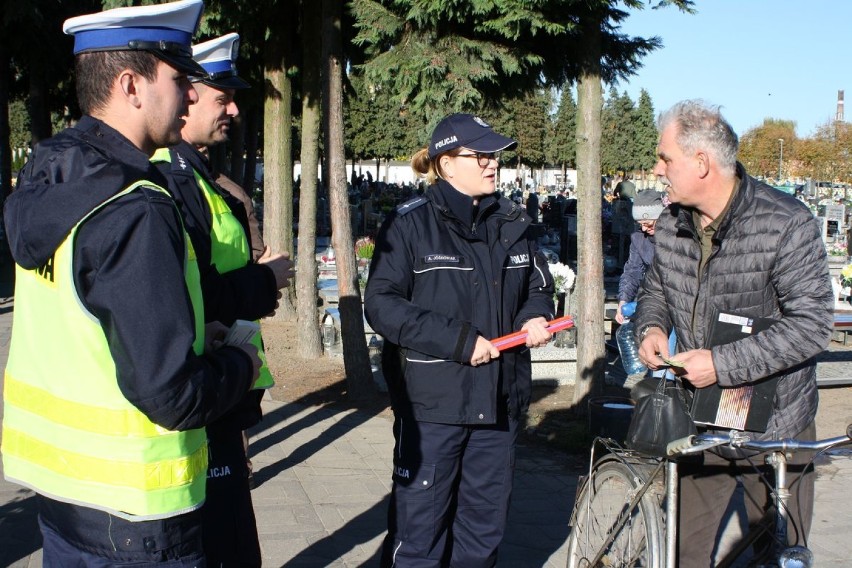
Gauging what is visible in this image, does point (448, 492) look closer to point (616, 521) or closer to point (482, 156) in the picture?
point (616, 521)

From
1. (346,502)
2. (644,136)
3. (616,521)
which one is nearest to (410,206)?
(616,521)

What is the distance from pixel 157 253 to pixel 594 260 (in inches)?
237

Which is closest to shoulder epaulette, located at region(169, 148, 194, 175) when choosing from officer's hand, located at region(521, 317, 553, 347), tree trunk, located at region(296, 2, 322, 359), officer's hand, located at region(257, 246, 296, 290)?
officer's hand, located at region(257, 246, 296, 290)

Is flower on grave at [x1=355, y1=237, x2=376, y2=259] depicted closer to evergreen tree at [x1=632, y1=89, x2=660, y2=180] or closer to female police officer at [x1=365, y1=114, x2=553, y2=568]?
female police officer at [x1=365, y1=114, x2=553, y2=568]

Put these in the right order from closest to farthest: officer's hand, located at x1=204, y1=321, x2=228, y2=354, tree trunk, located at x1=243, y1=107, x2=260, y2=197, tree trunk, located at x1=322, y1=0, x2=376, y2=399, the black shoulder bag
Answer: officer's hand, located at x1=204, y1=321, x2=228, y2=354
the black shoulder bag
tree trunk, located at x1=322, y1=0, x2=376, y2=399
tree trunk, located at x1=243, y1=107, x2=260, y2=197

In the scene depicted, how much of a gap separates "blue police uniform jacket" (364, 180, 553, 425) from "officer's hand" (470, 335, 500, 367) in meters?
0.02

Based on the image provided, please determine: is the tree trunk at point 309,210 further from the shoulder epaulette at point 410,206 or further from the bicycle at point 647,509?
the bicycle at point 647,509

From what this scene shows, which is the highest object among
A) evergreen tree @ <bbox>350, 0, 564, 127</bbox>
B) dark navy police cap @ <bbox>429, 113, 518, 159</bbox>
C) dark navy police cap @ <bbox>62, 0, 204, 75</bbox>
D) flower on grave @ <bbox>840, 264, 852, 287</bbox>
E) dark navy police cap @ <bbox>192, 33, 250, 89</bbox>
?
evergreen tree @ <bbox>350, 0, 564, 127</bbox>

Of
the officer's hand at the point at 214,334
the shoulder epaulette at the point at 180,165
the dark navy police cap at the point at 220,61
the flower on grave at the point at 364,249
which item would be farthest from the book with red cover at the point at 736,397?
the flower on grave at the point at 364,249

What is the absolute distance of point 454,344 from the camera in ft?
11.6

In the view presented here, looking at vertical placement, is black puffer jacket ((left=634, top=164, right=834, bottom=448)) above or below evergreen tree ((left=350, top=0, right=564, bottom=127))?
below

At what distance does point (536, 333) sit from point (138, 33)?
6.34ft

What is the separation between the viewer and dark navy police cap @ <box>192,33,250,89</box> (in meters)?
3.65

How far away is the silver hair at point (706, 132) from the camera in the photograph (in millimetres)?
3373
